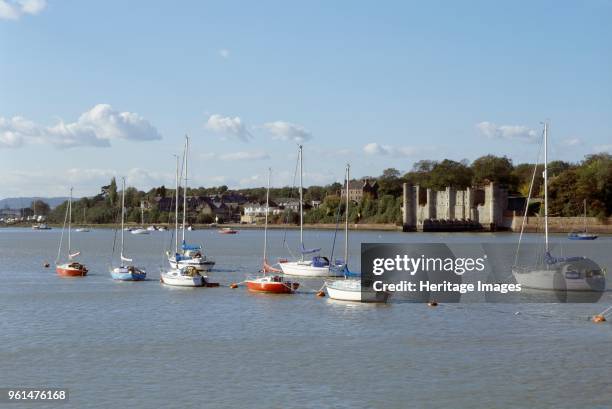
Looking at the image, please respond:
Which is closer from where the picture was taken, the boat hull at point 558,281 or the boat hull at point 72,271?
the boat hull at point 558,281

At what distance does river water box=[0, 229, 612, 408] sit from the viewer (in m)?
20.6

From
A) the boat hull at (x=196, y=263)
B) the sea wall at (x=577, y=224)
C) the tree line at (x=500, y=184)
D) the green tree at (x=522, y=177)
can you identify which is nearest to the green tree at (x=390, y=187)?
the tree line at (x=500, y=184)

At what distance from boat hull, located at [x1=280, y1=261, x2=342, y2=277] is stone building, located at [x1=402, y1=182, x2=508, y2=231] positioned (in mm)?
106148

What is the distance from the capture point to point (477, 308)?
36.3 metres

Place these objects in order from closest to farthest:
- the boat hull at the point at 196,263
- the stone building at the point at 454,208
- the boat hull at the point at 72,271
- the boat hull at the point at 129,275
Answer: the boat hull at the point at 129,275
the boat hull at the point at 196,263
the boat hull at the point at 72,271
the stone building at the point at 454,208

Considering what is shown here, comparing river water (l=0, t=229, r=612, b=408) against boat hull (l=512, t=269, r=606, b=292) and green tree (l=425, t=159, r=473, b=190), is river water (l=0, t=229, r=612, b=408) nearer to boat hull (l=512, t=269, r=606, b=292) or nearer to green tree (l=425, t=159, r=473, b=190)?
boat hull (l=512, t=269, r=606, b=292)

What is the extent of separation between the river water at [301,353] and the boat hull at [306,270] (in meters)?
9.06

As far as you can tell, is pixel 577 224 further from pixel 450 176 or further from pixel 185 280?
pixel 185 280

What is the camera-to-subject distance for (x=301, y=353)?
84.1ft

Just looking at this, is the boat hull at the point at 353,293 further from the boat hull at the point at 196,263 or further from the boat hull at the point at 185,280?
the boat hull at the point at 196,263

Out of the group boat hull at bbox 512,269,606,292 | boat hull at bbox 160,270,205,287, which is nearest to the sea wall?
boat hull at bbox 512,269,606,292

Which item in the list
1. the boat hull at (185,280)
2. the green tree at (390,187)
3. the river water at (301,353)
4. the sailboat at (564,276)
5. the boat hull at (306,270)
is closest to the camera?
the river water at (301,353)

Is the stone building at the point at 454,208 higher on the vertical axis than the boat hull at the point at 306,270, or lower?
higher

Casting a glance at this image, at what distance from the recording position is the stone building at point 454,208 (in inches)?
5999
